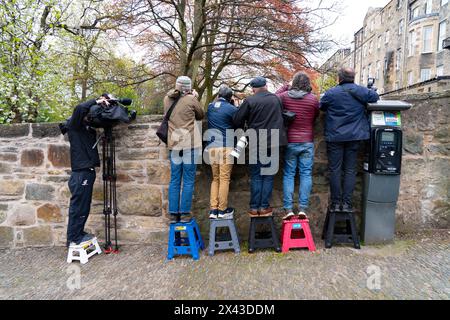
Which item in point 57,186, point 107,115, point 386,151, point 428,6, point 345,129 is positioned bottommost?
point 57,186

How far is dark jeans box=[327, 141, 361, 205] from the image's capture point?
3.66 m

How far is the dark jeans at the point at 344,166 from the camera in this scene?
366cm

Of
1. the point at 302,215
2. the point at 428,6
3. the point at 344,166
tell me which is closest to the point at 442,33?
the point at 428,6

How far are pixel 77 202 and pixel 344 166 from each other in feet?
10.9

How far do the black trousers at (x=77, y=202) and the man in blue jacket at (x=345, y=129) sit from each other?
9.90 ft

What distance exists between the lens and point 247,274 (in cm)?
313

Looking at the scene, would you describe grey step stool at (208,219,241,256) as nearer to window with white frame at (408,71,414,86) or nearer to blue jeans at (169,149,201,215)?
blue jeans at (169,149,201,215)

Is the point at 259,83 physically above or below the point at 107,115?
above

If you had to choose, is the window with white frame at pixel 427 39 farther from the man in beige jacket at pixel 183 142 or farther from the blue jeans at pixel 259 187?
the man in beige jacket at pixel 183 142

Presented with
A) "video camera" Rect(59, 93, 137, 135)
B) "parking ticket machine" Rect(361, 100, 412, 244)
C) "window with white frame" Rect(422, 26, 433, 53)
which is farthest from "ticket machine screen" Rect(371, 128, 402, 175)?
"window with white frame" Rect(422, 26, 433, 53)

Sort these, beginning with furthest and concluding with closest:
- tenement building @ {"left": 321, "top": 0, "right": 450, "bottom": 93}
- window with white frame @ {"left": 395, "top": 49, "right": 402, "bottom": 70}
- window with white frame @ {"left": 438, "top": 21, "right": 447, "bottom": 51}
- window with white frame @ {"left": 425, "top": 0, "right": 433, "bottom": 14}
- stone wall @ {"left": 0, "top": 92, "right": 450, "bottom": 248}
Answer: window with white frame @ {"left": 395, "top": 49, "right": 402, "bottom": 70}
window with white frame @ {"left": 425, "top": 0, "right": 433, "bottom": 14}
tenement building @ {"left": 321, "top": 0, "right": 450, "bottom": 93}
window with white frame @ {"left": 438, "top": 21, "right": 447, "bottom": 51}
stone wall @ {"left": 0, "top": 92, "right": 450, "bottom": 248}

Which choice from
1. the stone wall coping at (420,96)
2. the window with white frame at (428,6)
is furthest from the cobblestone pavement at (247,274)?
the window with white frame at (428,6)

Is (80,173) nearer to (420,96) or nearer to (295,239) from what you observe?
(295,239)

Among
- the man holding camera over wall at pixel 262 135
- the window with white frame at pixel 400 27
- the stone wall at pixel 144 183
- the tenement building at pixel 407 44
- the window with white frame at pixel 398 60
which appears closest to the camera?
the man holding camera over wall at pixel 262 135
